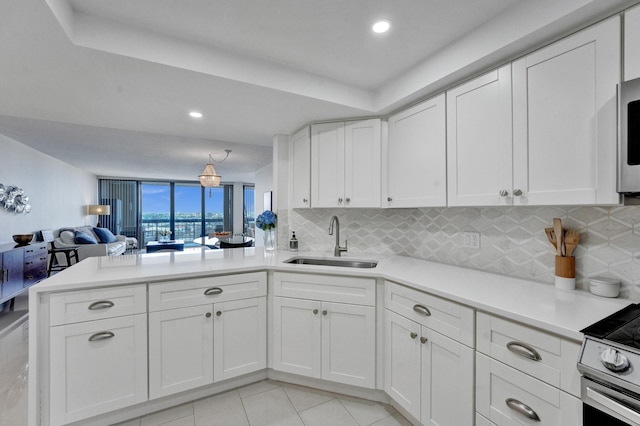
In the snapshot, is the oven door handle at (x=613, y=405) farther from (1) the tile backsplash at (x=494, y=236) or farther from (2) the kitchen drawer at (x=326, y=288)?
(2) the kitchen drawer at (x=326, y=288)

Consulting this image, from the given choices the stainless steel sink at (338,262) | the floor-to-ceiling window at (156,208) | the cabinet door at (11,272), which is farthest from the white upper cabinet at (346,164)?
the floor-to-ceiling window at (156,208)

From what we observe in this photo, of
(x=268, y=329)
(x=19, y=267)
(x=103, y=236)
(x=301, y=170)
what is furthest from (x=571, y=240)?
(x=103, y=236)

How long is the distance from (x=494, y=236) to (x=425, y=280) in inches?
24.5

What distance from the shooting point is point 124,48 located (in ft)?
5.20

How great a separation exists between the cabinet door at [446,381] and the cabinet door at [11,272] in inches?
185

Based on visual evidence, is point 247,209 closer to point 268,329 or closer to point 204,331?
point 268,329

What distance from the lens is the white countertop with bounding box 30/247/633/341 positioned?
3.88 feet

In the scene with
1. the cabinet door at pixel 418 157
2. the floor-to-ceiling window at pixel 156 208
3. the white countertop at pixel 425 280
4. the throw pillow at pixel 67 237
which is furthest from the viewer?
the floor-to-ceiling window at pixel 156 208

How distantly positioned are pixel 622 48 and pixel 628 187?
585 mm

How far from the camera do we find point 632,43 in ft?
3.71

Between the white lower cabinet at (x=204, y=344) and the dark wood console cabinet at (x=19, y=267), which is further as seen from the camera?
the dark wood console cabinet at (x=19, y=267)

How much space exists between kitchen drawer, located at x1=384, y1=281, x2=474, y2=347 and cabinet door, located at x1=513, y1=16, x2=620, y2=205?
2.19ft

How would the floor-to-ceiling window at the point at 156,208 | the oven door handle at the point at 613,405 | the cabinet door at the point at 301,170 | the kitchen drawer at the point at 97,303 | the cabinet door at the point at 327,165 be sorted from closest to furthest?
the oven door handle at the point at 613,405
the kitchen drawer at the point at 97,303
the cabinet door at the point at 327,165
the cabinet door at the point at 301,170
the floor-to-ceiling window at the point at 156,208

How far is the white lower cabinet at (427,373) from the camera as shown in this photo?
141 centimetres
